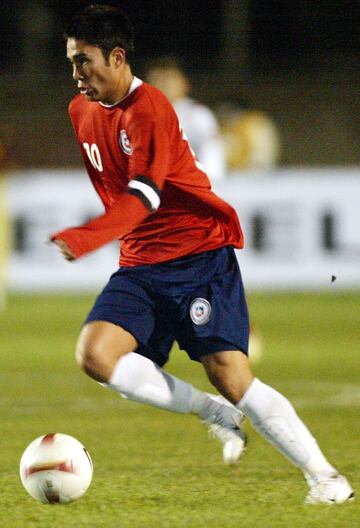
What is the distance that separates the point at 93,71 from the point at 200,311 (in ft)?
3.54

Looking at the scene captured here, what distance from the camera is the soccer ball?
5555 mm

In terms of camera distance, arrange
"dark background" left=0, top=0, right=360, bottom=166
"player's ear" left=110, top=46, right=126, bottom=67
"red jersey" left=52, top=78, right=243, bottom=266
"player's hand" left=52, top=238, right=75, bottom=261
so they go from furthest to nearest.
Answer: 1. "dark background" left=0, top=0, right=360, bottom=166
2. "player's ear" left=110, top=46, right=126, bottom=67
3. "red jersey" left=52, top=78, right=243, bottom=266
4. "player's hand" left=52, top=238, right=75, bottom=261

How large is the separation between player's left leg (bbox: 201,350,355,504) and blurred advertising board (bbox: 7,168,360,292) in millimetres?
10489

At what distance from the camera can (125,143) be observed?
220 inches

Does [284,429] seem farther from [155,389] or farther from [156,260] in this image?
[156,260]

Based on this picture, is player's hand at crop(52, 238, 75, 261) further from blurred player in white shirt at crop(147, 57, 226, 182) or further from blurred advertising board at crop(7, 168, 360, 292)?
blurred advertising board at crop(7, 168, 360, 292)

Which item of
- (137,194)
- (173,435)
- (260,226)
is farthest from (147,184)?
(260,226)

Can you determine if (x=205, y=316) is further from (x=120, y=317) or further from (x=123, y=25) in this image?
(x=123, y=25)

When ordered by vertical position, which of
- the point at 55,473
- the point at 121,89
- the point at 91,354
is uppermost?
the point at 121,89


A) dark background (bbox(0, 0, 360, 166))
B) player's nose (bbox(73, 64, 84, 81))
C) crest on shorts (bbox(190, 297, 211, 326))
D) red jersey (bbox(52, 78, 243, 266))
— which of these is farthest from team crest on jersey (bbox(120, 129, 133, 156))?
dark background (bbox(0, 0, 360, 166))

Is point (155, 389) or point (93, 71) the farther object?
point (155, 389)

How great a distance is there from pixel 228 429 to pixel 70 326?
8258 millimetres

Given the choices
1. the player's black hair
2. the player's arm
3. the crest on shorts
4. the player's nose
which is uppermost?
the player's black hair

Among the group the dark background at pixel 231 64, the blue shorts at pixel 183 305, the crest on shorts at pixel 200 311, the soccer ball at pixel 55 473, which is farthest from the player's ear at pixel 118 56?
the dark background at pixel 231 64
